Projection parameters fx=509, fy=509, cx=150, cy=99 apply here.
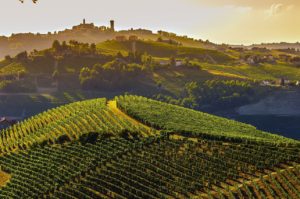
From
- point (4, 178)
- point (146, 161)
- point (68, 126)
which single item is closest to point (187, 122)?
point (68, 126)

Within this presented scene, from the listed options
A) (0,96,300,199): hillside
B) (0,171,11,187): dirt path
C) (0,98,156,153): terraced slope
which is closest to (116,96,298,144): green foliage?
(0,96,300,199): hillside

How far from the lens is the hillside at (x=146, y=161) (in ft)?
205

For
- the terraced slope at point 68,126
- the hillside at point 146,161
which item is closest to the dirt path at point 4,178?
the hillside at point 146,161

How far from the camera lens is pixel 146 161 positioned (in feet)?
234

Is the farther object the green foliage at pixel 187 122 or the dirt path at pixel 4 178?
the green foliage at pixel 187 122

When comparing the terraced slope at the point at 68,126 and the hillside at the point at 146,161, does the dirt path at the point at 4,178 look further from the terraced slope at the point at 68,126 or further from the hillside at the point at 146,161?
the terraced slope at the point at 68,126

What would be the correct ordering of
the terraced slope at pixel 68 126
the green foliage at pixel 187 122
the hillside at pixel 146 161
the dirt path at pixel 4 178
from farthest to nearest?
the terraced slope at pixel 68 126 → the green foliage at pixel 187 122 → the dirt path at pixel 4 178 → the hillside at pixel 146 161

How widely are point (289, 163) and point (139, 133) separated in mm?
27031

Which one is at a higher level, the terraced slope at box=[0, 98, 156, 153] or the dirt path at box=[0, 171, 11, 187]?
the terraced slope at box=[0, 98, 156, 153]

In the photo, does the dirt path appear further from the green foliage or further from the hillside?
the green foliage

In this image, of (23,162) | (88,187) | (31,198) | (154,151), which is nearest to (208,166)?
(154,151)

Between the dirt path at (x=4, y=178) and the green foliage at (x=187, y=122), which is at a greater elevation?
the green foliage at (x=187, y=122)

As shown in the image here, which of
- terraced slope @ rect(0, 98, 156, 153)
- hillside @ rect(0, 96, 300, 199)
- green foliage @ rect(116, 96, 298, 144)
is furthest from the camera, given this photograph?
terraced slope @ rect(0, 98, 156, 153)

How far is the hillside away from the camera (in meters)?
62.5
